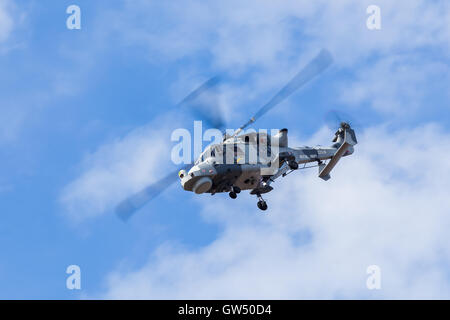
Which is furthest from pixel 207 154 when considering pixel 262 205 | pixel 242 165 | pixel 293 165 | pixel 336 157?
pixel 336 157

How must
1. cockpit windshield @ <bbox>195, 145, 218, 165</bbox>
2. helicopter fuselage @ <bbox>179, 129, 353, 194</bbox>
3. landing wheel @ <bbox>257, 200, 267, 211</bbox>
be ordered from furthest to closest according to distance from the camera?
landing wheel @ <bbox>257, 200, 267, 211</bbox> → cockpit windshield @ <bbox>195, 145, 218, 165</bbox> → helicopter fuselage @ <bbox>179, 129, 353, 194</bbox>

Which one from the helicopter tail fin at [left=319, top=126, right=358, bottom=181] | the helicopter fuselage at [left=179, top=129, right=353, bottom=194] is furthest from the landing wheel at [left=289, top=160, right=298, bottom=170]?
the helicopter tail fin at [left=319, top=126, right=358, bottom=181]

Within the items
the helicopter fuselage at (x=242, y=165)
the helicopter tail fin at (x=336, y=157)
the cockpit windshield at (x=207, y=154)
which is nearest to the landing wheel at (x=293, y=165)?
the helicopter fuselage at (x=242, y=165)

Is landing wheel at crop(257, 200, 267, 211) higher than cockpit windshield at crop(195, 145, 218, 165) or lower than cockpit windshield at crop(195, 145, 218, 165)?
lower

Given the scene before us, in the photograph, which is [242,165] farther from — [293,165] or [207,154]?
[293,165]

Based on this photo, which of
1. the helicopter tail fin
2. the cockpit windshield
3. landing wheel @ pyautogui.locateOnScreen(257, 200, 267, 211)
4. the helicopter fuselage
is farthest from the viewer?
the helicopter tail fin

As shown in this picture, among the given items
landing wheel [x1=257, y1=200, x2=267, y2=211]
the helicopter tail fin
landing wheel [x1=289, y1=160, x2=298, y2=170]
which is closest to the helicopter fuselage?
landing wheel [x1=289, y1=160, x2=298, y2=170]

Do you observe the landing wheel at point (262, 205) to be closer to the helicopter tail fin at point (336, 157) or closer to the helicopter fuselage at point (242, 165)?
the helicopter fuselage at point (242, 165)

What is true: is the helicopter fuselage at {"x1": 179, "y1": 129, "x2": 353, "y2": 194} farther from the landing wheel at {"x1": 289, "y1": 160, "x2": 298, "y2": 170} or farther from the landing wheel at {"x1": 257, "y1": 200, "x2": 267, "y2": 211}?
the landing wheel at {"x1": 257, "y1": 200, "x2": 267, "y2": 211}

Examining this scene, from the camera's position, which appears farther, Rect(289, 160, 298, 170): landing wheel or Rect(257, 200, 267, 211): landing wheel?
Rect(289, 160, 298, 170): landing wheel
